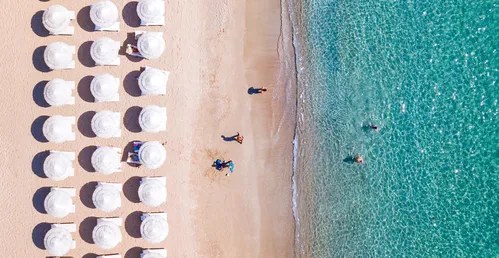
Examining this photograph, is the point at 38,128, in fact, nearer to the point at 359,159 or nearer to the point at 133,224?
the point at 133,224

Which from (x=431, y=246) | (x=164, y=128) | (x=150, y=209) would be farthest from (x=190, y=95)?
(x=431, y=246)

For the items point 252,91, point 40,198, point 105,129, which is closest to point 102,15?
point 105,129

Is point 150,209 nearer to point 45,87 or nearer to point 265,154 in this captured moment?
point 265,154

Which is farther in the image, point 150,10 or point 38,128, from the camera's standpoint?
point 38,128

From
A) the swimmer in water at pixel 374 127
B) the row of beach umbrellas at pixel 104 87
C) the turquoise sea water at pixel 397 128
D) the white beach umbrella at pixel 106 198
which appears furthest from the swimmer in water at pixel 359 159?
the white beach umbrella at pixel 106 198

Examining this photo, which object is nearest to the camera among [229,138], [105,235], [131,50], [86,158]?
[105,235]

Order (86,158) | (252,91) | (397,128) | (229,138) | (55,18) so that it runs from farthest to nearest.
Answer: (397,128) → (252,91) → (229,138) → (86,158) → (55,18)
